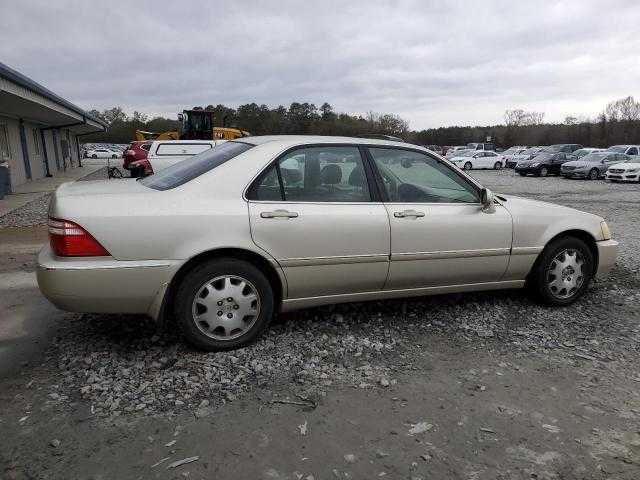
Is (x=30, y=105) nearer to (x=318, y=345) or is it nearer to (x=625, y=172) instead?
(x=318, y=345)

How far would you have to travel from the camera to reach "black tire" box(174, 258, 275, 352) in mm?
3262

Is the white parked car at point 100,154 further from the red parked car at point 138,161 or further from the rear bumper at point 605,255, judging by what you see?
the rear bumper at point 605,255

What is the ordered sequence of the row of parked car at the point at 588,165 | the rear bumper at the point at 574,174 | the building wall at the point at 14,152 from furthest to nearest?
the rear bumper at the point at 574,174, the row of parked car at the point at 588,165, the building wall at the point at 14,152

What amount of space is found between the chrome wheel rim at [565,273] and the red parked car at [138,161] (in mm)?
11664

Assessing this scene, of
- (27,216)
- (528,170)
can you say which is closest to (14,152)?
(27,216)

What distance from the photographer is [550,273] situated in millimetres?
4371

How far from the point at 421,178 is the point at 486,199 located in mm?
552

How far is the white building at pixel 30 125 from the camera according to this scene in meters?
12.8

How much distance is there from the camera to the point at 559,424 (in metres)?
2.71

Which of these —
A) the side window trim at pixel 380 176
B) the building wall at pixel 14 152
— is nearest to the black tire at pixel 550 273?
the side window trim at pixel 380 176

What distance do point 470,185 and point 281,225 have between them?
67.4 inches

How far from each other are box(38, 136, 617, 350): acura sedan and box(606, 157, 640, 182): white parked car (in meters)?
20.7

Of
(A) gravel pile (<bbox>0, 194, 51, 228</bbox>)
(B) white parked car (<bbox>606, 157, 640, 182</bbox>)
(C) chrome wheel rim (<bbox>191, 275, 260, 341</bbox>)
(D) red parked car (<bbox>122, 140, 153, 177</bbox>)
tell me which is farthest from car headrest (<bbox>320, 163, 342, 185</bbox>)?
(B) white parked car (<bbox>606, 157, 640, 182</bbox>)

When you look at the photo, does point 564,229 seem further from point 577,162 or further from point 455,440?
point 577,162
